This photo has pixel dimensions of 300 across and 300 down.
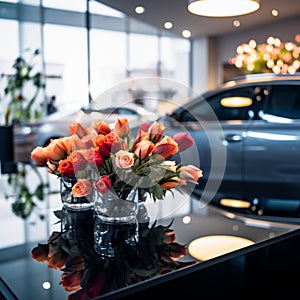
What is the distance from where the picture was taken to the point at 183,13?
164cm

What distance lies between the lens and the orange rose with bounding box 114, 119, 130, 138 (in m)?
0.94

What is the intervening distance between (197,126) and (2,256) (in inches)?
93.6

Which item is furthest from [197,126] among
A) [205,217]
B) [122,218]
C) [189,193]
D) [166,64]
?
[166,64]

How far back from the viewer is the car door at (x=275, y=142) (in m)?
2.29

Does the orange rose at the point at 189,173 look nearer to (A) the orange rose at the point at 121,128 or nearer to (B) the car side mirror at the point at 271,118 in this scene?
(A) the orange rose at the point at 121,128

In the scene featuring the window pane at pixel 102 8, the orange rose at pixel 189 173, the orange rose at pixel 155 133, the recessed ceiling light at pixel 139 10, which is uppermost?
the window pane at pixel 102 8

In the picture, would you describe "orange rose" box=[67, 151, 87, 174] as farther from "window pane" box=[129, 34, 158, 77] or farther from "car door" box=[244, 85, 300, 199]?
"window pane" box=[129, 34, 158, 77]

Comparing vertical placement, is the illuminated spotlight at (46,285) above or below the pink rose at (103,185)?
below

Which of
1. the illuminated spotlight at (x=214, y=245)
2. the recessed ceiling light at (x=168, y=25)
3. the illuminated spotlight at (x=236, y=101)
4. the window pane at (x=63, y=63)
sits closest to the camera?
the illuminated spotlight at (x=214, y=245)

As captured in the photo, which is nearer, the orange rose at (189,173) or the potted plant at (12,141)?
the orange rose at (189,173)

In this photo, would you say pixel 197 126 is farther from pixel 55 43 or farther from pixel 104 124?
pixel 55 43

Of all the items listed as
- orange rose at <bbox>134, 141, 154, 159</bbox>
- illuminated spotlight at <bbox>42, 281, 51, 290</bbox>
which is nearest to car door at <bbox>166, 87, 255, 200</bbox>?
orange rose at <bbox>134, 141, 154, 159</bbox>

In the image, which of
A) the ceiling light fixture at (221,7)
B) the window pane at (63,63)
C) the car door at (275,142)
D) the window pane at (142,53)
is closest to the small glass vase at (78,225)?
the ceiling light fixture at (221,7)

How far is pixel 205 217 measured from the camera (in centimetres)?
106
